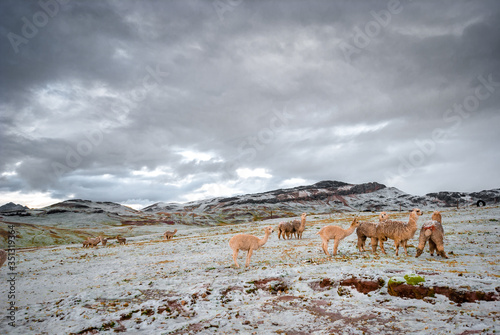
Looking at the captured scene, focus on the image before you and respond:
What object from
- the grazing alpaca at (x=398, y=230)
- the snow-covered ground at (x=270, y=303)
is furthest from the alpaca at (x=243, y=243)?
the grazing alpaca at (x=398, y=230)

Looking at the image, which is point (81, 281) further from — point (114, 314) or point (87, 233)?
point (87, 233)

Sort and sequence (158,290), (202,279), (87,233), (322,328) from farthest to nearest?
(87,233) < (202,279) < (158,290) < (322,328)

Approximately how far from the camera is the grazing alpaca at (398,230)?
17125 millimetres

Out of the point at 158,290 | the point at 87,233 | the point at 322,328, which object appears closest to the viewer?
the point at 322,328

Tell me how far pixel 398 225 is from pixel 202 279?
492 inches

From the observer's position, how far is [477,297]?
9250 millimetres

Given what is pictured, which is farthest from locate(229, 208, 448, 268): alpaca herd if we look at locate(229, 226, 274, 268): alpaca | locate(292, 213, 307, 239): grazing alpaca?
locate(292, 213, 307, 239): grazing alpaca

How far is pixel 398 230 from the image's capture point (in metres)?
17.5

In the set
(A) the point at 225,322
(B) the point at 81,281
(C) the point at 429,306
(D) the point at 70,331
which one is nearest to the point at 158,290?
(D) the point at 70,331

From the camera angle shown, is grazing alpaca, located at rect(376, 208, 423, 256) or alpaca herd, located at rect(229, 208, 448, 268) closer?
alpaca herd, located at rect(229, 208, 448, 268)

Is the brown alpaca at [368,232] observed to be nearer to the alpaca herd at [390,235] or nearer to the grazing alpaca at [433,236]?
the alpaca herd at [390,235]

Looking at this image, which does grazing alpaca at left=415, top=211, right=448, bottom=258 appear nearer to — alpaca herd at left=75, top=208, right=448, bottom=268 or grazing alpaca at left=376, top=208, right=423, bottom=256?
alpaca herd at left=75, top=208, right=448, bottom=268

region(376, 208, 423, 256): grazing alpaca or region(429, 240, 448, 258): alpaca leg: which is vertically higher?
region(376, 208, 423, 256): grazing alpaca

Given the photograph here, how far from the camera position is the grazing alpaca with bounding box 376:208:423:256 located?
17.1 metres
